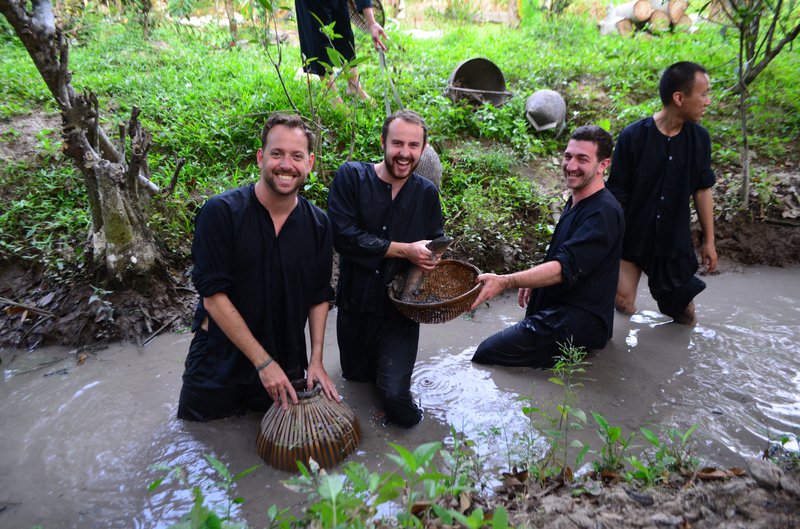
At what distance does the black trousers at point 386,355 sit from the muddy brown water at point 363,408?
0.35ft

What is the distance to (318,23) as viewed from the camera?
575 cm

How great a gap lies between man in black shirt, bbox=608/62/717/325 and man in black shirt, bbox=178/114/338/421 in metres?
2.52

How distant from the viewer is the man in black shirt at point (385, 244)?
119 inches

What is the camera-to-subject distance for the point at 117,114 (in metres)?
5.98

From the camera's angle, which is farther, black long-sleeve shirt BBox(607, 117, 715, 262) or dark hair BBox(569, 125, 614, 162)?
black long-sleeve shirt BBox(607, 117, 715, 262)

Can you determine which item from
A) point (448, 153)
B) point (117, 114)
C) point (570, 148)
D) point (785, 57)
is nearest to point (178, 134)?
point (117, 114)

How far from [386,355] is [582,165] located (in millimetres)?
1781

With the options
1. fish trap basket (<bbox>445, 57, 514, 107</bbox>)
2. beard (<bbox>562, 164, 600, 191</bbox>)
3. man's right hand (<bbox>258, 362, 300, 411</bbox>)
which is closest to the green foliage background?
fish trap basket (<bbox>445, 57, 514, 107</bbox>)

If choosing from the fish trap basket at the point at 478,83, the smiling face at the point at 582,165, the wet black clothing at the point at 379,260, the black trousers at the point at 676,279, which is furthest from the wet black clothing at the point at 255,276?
the fish trap basket at the point at 478,83

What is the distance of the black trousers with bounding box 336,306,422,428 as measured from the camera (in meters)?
3.01

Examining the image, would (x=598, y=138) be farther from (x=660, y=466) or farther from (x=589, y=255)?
Answer: (x=660, y=466)

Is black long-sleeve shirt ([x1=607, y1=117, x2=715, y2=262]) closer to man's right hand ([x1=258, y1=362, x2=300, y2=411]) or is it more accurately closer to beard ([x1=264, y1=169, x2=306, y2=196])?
beard ([x1=264, y1=169, x2=306, y2=196])

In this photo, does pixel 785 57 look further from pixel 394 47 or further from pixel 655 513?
pixel 655 513

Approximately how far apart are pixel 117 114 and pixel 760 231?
24.1ft
